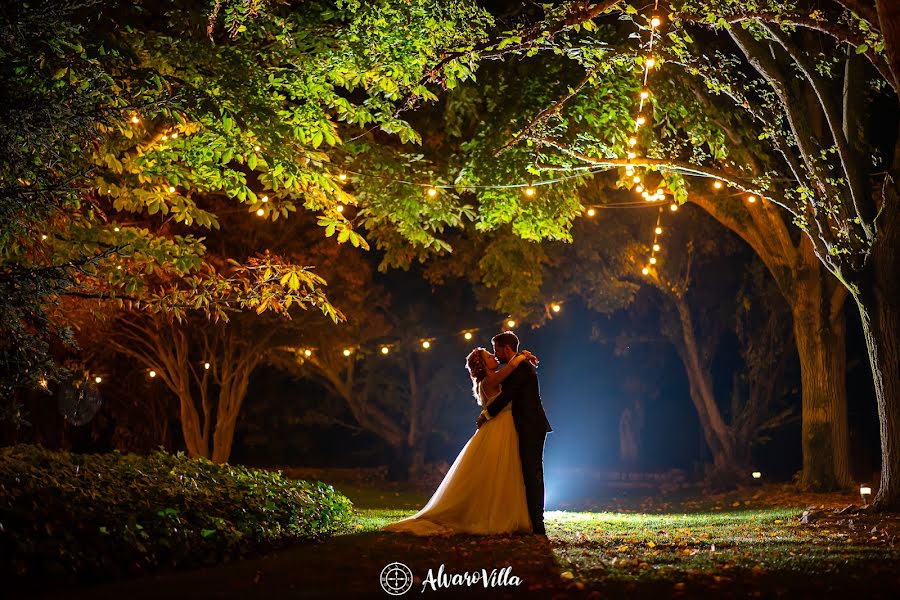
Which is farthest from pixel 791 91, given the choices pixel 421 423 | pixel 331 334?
Result: pixel 421 423

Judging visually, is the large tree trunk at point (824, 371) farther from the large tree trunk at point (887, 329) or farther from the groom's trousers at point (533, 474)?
the groom's trousers at point (533, 474)

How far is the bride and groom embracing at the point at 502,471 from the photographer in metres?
9.01

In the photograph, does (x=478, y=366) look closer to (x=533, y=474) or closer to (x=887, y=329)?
(x=533, y=474)

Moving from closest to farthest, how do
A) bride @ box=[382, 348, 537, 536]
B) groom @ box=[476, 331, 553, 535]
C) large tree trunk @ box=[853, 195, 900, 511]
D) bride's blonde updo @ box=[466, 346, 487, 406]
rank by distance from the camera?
bride @ box=[382, 348, 537, 536] < groom @ box=[476, 331, 553, 535] < bride's blonde updo @ box=[466, 346, 487, 406] < large tree trunk @ box=[853, 195, 900, 511]

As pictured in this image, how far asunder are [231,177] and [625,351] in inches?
990

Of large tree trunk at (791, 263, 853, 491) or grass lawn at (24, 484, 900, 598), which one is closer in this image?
grass lawn at (24, 484, 900, 598)

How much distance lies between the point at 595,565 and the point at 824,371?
454 inches

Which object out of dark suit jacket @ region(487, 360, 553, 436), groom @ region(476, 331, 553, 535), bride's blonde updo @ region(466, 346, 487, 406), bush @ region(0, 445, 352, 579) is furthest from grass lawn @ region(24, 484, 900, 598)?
bride's blonde updo @ region(466, 346, 487, 406)

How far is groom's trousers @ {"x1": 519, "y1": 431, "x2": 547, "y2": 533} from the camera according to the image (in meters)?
9.02

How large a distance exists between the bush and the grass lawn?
312mm

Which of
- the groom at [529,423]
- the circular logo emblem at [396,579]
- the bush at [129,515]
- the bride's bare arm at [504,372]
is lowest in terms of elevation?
the circular logo emblem at [396,579]

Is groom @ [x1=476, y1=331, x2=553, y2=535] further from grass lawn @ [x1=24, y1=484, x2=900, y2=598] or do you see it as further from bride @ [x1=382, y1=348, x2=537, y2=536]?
grass lawn @ [x1=24, y1=484, x2=900, y2=598]

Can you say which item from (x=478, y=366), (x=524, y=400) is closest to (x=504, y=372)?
(x=524, y=400)

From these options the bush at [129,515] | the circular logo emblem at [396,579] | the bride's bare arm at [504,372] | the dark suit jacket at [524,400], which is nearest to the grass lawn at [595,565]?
the circular logo emblem at [396,579]
